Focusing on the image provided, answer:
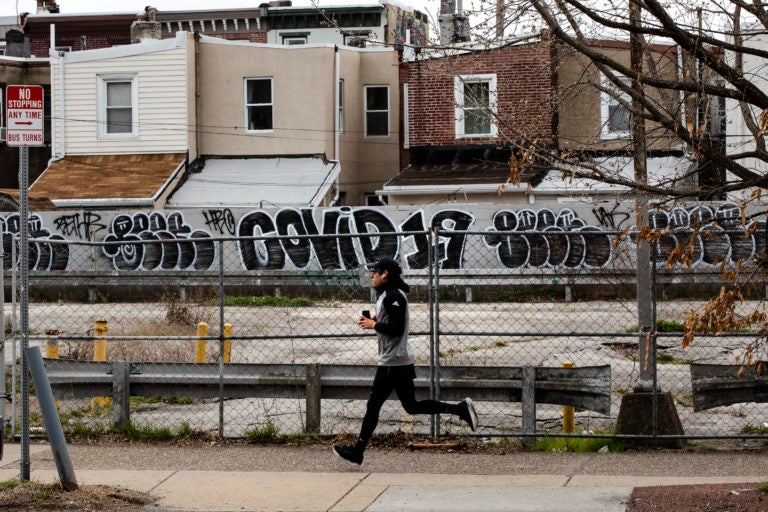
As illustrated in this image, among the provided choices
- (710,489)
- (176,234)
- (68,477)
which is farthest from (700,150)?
(176,234)

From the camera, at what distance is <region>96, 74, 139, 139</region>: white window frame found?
32.2 meters

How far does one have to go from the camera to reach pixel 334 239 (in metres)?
25.5

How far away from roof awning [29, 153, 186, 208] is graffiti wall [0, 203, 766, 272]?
1448 millimetres

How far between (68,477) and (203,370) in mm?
2567

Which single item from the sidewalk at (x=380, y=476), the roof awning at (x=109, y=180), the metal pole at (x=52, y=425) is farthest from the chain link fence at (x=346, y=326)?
the roof awning at (x=109, y=180)

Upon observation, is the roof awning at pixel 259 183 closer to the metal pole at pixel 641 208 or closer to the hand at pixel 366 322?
the metal pole at pixel 641 208

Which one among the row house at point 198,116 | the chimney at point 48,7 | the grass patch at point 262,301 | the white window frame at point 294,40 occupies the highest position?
the chimney at point 48,7

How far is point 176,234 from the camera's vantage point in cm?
2869

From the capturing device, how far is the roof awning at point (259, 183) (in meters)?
30.4

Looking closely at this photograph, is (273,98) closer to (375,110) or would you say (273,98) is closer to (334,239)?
(375,110)

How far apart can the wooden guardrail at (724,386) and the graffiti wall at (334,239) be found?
15.8 metres

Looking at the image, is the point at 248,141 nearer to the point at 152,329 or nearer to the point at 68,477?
the point at 152,329

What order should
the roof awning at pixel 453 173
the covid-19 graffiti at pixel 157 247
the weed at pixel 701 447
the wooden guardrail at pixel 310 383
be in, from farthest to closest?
1. the roof awning at pixel 453 173
2. the covid-19 graffiti at pixel 157 247
3. the wooden guardrail at pixel 310 383
4. the weed at pixel 701 447

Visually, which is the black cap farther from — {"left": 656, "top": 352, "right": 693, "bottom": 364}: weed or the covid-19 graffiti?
the covid-19 graffiti
